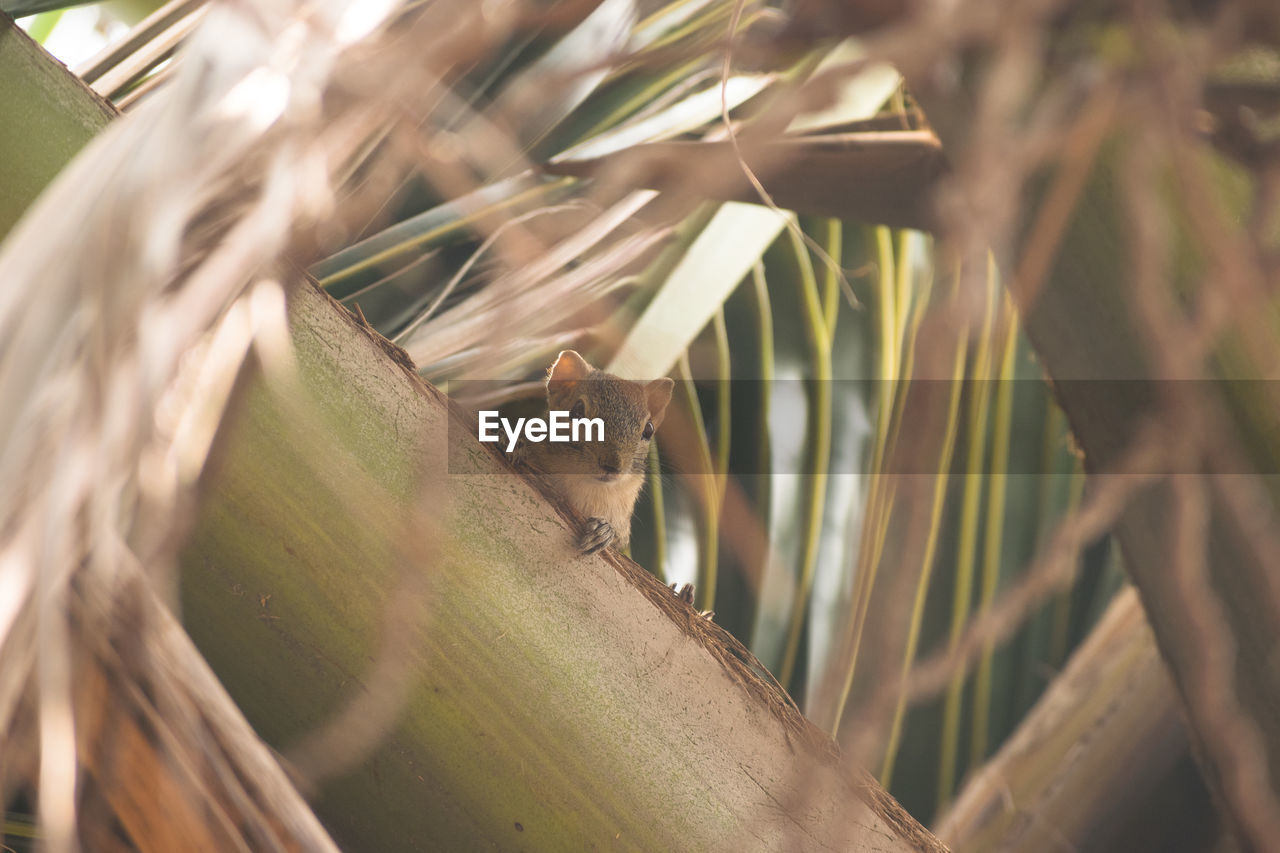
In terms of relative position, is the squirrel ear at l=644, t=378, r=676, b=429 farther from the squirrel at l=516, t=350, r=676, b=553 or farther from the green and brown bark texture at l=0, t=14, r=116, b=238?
the green and brown bark texture at l=0, t=14, r=116, b=238

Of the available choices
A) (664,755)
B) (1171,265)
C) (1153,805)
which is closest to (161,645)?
(664,755)

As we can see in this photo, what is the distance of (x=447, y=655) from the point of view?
52cm

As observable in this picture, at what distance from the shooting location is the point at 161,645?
0.85 ft

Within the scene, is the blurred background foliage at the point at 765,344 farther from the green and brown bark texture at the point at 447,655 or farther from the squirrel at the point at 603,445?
the green and brown bark texture at the point at 447,655

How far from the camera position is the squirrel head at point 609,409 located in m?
1.37

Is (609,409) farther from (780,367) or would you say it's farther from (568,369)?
(780,367)

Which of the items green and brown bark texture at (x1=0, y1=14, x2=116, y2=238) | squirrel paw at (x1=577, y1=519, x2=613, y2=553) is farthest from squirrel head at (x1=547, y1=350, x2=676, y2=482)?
green and brown bark texture at (x1=0, y1=14, x2=116, y2=238)

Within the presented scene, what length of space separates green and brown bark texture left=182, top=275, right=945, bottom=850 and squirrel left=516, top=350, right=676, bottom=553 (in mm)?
701

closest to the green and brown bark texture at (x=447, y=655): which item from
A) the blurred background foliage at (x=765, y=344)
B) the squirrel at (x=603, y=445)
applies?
the blurred background foliage at (x=765, y=344)

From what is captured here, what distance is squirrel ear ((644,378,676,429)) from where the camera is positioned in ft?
4.48

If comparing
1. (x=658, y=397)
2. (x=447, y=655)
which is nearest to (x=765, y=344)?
(x=658, y=397)

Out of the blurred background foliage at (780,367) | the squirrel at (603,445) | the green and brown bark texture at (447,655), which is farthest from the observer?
the squirrel at (603,445)

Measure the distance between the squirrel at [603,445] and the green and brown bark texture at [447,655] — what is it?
701mm

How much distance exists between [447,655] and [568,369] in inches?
36.0
